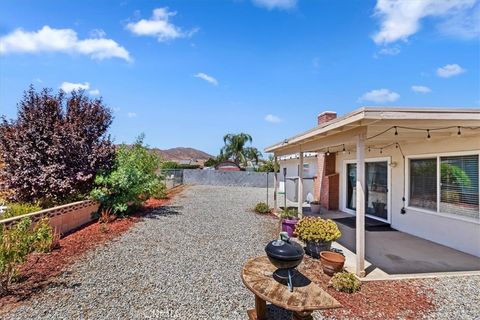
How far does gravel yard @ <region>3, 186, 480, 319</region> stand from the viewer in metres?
3.67

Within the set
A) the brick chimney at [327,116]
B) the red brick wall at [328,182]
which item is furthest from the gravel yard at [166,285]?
the brick chimney at [327,116]

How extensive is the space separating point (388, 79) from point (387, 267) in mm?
11725

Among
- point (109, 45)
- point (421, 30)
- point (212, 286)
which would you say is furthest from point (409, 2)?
point (109, 45)

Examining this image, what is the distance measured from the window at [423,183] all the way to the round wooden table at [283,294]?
6057 millimetres

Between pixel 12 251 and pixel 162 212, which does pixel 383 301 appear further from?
pixel 162 212

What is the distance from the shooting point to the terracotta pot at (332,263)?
15.9 ft

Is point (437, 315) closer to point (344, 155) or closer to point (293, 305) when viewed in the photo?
point (293, 305)

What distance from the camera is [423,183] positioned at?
25.3ft

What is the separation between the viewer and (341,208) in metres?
12.3

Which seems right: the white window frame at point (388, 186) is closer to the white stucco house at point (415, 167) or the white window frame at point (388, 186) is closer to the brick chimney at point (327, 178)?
the white stucco house at point (415, 167)

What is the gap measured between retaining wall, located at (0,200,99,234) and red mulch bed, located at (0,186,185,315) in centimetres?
26

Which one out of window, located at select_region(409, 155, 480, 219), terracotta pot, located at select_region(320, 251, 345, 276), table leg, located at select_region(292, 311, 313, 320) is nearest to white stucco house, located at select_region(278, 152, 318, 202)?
window, located at select_region(409, 155, 480, 219)

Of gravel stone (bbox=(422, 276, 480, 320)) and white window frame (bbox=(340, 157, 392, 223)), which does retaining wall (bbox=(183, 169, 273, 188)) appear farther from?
gravel stone (bbox=(422, 276, 480, 320))

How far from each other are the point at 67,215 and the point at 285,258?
7.10 metres
